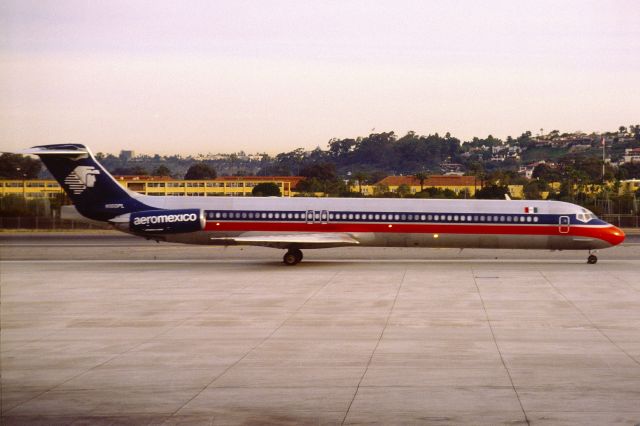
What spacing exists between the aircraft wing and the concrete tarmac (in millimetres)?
1103

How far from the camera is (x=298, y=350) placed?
16.5 m

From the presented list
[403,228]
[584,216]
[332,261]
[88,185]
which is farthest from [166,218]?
[584,216]

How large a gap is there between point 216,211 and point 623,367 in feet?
69.3

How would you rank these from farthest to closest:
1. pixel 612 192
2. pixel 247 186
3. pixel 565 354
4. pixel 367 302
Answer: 1. pixel 247 186
2. pixel 612 192
3. pixel 367 302
4. pixel 565 354

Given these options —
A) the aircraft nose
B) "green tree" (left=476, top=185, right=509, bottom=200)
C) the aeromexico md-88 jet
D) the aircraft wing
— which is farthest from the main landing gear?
"green tree" (left=476, top=185, right=509, bottom=200)

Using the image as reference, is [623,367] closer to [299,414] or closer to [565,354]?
[565,354]

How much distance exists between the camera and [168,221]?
108ft

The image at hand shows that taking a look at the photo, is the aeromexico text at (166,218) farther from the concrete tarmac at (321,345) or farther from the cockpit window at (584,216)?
the cockpit window at (584,216)

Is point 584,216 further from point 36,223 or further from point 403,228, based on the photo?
point 36,223

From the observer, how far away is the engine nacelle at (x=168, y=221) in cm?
3281

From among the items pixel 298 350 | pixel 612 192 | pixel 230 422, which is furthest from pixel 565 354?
pixel 612 192

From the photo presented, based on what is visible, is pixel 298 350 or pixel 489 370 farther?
pixel 298 350

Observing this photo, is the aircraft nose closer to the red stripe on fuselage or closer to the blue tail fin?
the red stripe on fuselage

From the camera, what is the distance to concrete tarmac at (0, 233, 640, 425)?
1211cm
